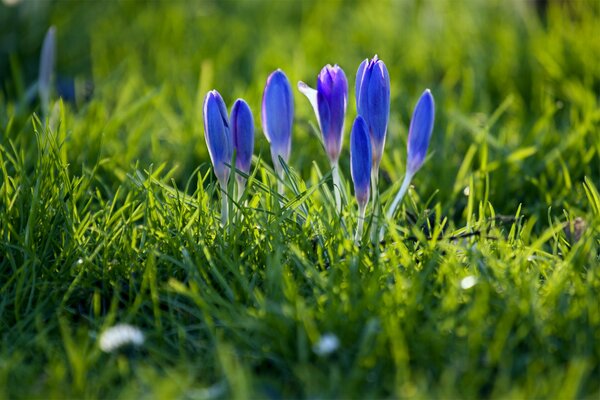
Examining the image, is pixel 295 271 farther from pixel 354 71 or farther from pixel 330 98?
pixel 354 71

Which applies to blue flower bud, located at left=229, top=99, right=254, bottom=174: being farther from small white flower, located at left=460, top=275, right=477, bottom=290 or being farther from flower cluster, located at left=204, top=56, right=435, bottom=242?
small white flower, located at left=460, top=275, right=477, bottom=290

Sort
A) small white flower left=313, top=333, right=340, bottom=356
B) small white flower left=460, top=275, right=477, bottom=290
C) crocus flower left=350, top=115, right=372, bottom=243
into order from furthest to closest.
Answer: crocus flower left=350, top=115, right=372, bottom=243, small white flower left=460, top=275, right=477, bottom=290, small white flower left=313, top=333, right=340, bottom=356

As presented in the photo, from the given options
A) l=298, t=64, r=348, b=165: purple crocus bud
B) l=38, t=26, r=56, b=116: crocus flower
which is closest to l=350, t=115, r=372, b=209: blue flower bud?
l=298, t=64, r=348, b=165: purple crocus bud

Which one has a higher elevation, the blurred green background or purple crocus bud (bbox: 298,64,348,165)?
purple crocus bud (bbox: 298,64,348,165)

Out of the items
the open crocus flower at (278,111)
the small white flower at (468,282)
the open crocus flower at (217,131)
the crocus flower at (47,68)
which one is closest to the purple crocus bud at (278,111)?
the open crocus flower at (278,111)

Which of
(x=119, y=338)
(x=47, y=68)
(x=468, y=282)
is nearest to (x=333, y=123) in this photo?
(x=468, y=282)

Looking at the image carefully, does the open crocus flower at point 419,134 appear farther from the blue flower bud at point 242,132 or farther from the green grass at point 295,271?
the blue flower bud at point 242,132

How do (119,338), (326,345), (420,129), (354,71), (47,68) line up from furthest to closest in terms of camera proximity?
(354,71) < (47,68) < (420,129) < (119,338) < (326,345)
